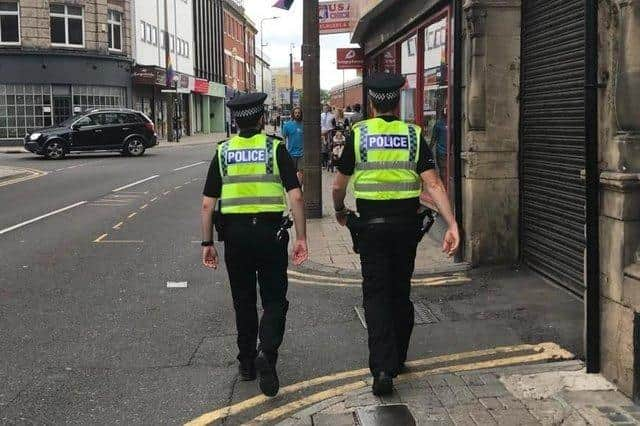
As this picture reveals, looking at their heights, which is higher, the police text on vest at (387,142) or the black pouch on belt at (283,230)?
the police text on vest at (387,142)

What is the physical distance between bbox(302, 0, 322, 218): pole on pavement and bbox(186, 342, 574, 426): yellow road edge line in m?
6.93

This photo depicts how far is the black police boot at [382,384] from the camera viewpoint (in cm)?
432

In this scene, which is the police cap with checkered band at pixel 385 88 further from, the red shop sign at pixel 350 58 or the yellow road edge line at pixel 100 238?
the red shop sign at pixel 350 58

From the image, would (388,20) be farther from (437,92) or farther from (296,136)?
(437,92)

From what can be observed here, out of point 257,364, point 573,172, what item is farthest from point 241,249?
point 573,172

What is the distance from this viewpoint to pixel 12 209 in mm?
13500

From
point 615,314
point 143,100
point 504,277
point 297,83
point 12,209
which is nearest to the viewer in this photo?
point 615,314

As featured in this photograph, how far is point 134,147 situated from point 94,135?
1.92 m

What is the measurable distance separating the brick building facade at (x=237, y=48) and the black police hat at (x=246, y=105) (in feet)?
231

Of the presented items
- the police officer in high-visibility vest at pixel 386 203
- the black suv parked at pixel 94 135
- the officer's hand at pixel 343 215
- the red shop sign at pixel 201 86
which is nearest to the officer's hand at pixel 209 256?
the officer's hand at pixel 343 215

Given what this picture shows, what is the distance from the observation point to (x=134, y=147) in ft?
95.2

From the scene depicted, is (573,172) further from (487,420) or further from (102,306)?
(102,306)

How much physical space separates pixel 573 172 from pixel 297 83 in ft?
285

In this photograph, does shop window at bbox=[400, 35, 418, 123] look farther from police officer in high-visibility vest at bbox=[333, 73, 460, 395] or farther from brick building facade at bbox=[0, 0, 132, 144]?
brick building facade at bbox=[0, 0, 132, 144]
